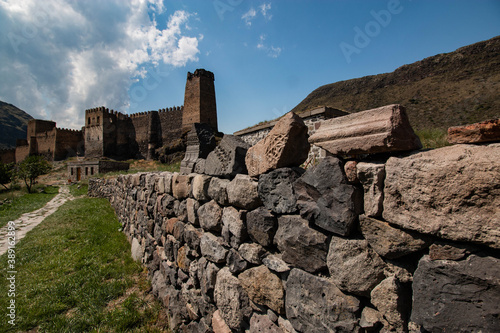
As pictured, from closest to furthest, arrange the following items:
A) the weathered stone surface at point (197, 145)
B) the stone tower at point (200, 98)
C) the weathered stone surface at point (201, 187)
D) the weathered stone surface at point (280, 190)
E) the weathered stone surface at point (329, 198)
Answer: the weathered stone surface at point (329, 198) → the weathered stone surface at point (280, 190) → the weathered stone surface at point (201, 187) → the weathered stone surface at point (197, 145) → the stone tower at point (200, 98)

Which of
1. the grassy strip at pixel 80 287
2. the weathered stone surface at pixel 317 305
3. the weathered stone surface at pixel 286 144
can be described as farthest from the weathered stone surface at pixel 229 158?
the grassy strip at pixel 80 287

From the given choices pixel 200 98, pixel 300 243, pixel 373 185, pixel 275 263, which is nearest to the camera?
pixel 373 185

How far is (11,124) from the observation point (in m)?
73.2

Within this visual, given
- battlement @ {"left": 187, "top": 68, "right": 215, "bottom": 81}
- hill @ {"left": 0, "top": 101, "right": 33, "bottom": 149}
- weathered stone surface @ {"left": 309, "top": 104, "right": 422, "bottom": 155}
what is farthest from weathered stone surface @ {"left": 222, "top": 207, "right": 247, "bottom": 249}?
hill @ {"left": 0, "top": 101, "right": 33, "bottom": 149}

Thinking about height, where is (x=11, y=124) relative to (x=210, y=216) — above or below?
above

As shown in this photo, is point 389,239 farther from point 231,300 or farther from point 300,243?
point 231,300

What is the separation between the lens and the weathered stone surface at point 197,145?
3639 millimetres

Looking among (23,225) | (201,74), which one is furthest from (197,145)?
(201,74)

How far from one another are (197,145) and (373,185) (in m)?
2.88

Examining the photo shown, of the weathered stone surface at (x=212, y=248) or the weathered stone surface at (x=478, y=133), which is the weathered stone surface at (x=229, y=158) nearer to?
the weathered stone surface at (x=212, y=248)

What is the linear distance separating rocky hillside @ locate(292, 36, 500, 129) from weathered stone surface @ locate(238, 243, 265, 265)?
1475 centimetres

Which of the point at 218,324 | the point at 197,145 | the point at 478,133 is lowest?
the point at 218,324

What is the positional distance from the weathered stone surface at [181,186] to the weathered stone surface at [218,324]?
5.09 feet

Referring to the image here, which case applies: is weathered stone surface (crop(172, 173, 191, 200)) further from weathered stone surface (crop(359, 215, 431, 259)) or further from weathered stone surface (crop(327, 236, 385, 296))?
weathered stone surface (crop(359, 215, 431, 259))
